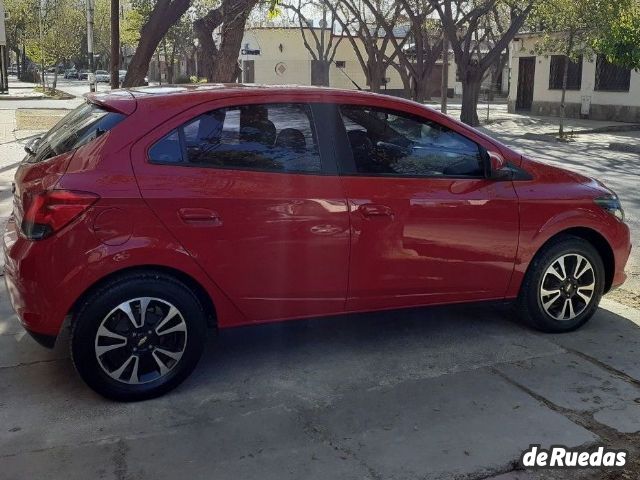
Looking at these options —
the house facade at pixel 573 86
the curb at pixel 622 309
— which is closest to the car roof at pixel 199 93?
the curb at pixel 622 309

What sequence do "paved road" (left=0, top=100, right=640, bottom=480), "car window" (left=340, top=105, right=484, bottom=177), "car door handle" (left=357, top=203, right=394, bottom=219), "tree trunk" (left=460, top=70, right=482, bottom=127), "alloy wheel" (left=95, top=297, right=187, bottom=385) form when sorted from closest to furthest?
"paved road" (left=0, top=100, right=640, bottom=480), "alloy wheel" (left=95, top=297, right=187, bottom=385), "car door handle" (left=357, top=203, right=394, bottom=219), "car window" (left=340, top=105, right=484, bottom=177), "tree trunk" (left=460, top=70, right=482, bottom=127)

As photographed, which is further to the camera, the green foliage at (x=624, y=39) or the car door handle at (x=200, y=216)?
the green foliage at (x=624, y=39)

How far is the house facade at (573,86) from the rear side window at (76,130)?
24380mm

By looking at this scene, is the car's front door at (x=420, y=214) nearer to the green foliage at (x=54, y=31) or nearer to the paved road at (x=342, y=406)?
the paved road at (x=342, y=406)

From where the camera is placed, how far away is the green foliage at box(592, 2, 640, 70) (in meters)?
19.2

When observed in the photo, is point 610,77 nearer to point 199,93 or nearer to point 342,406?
point 199,93

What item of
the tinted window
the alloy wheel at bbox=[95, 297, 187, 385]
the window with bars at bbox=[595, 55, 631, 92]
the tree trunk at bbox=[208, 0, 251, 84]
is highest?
the window with bars at bbox=[595, 55, 631, 92]

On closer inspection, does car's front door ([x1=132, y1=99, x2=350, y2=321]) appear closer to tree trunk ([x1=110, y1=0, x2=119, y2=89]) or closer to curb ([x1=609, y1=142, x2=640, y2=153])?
tree trunk ([x1=110, y1=0, x2=119, y2=89])

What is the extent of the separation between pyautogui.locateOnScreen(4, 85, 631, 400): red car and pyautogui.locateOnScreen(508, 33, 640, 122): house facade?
2308cm

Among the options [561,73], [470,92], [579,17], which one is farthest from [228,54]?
[561,73]

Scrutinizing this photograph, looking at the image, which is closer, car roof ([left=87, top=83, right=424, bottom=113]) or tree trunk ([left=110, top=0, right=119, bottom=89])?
car roof ([left=87, top=83, right=424, bottom=113])

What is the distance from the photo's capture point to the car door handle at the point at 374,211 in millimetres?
4180

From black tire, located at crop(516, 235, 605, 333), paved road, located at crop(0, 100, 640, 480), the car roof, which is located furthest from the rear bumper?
black tire, located at crop(516, 235, 605, 333)

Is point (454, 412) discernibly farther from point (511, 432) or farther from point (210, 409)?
point (210, 409)
